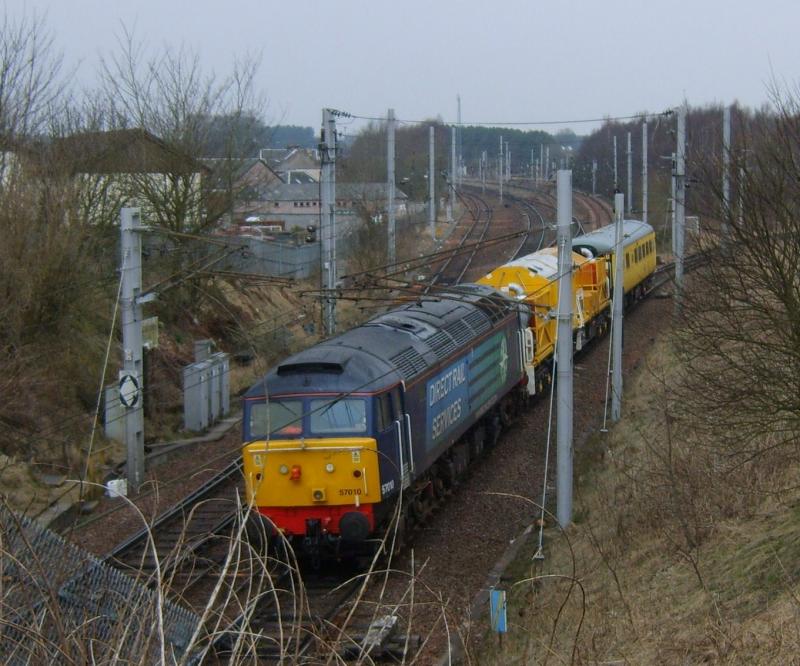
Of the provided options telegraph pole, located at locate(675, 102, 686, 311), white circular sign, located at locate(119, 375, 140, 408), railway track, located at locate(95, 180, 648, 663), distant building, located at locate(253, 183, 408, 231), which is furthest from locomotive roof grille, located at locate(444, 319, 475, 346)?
distant building, located at locate(253, 183, 408, 231)

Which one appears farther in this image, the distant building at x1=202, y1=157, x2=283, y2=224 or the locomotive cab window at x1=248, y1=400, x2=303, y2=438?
the distant building at x1=202, y1=157, x2=283, y2=224

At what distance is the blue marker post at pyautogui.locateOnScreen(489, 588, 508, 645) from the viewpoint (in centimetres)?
951

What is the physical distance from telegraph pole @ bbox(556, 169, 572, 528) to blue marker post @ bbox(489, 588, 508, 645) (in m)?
4.15

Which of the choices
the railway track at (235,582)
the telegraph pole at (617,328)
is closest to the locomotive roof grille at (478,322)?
the railway track at (235,582)

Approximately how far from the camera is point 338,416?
1186 cm

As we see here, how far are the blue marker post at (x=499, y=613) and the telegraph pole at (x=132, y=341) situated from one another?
27.5 ft

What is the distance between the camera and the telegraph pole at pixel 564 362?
537 inches

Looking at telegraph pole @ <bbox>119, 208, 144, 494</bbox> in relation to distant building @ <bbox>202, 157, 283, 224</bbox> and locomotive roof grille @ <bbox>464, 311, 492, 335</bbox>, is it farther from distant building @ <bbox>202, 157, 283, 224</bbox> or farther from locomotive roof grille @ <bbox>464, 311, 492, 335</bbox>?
distant building @ <bbox>202, 157, 283, 224</bbox>

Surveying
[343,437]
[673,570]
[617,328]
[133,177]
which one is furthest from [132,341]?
[133,177]

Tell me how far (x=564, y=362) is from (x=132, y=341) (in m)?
7.08

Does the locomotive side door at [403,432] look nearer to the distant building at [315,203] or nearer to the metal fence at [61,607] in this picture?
the metal fence at [61,607]

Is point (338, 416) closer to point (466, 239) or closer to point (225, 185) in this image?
point (225, 185)

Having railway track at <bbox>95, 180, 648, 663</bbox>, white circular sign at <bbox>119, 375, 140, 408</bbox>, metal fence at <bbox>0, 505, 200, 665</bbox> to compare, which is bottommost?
railway track at <bbox>95, 180, 648, 663</bbox>

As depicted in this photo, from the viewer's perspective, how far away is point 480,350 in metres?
16.5
